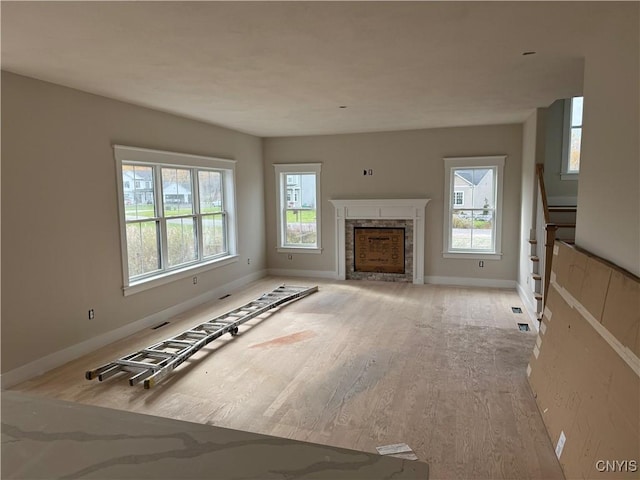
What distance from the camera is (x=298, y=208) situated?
26.5 ft

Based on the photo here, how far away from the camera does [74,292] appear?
4.18 metres

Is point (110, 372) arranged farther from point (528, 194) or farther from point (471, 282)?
point (471, 282)

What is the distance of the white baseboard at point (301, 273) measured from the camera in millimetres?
7973

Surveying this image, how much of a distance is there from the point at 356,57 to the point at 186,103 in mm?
2407

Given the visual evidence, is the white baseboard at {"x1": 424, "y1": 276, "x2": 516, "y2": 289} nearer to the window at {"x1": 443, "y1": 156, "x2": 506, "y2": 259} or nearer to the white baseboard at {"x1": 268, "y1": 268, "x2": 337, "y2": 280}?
the window at {"x1": 443, "y1": 156, "x2": 506, "y2": 259}

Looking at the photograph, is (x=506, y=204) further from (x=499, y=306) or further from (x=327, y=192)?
(x=327, y=192)

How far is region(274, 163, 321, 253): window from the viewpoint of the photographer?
7926mm

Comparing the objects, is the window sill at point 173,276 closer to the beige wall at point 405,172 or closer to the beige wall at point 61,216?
the beige wall at point 61,216

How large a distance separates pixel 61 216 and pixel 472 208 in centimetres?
588

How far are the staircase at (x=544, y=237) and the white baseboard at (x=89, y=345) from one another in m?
4.40

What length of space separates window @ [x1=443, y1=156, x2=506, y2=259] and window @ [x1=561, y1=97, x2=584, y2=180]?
938mm
